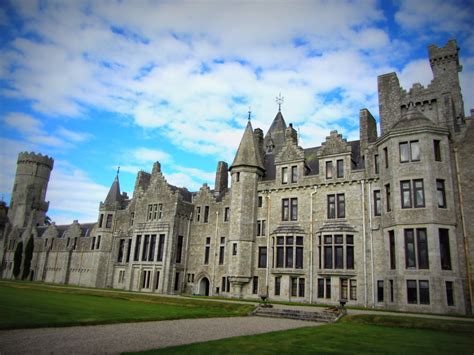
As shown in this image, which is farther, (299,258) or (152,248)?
(152,248)

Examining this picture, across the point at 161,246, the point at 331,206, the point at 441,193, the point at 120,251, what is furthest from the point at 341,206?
the point at 120,251

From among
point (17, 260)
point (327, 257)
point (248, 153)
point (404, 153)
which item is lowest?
point (17, 260)

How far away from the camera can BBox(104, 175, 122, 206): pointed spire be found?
167 ft

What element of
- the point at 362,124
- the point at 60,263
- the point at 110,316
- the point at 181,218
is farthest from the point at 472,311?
the point at 60,263

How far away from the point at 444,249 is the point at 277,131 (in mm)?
35947

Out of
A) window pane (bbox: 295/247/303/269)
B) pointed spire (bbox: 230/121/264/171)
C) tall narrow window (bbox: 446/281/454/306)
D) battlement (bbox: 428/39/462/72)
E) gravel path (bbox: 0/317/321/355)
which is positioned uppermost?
battlement (bbox: 428/39/462/72)

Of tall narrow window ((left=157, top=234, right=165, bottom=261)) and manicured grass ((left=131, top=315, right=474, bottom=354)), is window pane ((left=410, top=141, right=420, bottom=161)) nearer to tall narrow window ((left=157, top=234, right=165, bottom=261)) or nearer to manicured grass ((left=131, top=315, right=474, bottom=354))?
manicured grass ((left=131, top=315, right=474, bottom=354))

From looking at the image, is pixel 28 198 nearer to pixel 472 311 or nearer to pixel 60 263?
pixel 60 263

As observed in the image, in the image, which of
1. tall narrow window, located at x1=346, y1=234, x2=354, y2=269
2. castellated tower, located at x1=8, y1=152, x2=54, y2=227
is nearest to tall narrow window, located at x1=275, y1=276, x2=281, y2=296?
tall narrow window, located at x1=346, y1=234, x2=354, y2=269

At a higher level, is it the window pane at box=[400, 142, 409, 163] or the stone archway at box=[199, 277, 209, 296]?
the window pane at box=[400, 142, 409, 163]

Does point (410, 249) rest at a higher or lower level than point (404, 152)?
lower

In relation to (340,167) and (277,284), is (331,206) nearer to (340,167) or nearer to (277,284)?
(340,167)

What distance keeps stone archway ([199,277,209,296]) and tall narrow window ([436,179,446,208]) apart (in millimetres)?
23932

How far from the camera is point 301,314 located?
2131 centimetres
